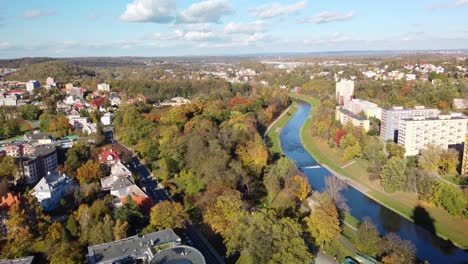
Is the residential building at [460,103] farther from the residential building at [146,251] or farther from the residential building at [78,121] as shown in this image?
the residential building at [78,121]

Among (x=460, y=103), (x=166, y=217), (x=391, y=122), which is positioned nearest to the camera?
(x=166, y=217)

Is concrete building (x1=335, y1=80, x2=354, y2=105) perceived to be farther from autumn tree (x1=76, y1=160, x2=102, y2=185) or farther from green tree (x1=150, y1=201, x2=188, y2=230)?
green tree (x1=150, y1=201, x2=188, y2=230)

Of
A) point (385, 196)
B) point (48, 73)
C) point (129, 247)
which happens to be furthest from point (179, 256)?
point (48, 73)

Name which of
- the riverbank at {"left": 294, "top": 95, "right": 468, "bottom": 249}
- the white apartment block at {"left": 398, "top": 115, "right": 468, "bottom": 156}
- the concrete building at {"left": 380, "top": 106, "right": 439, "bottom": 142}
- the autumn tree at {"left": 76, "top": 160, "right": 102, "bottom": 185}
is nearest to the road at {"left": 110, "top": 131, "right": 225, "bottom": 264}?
the autumn tree at {"left": 76, "top": 160, "right": 102, "bottom": 185}

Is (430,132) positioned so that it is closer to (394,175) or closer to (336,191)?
(394,175)

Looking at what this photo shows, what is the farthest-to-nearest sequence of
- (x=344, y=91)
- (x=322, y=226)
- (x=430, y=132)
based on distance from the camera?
(x=344, y=91)
(x=430, y=132)
(x=322, y=226)

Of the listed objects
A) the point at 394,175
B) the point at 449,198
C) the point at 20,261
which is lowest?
the point at 449,198
